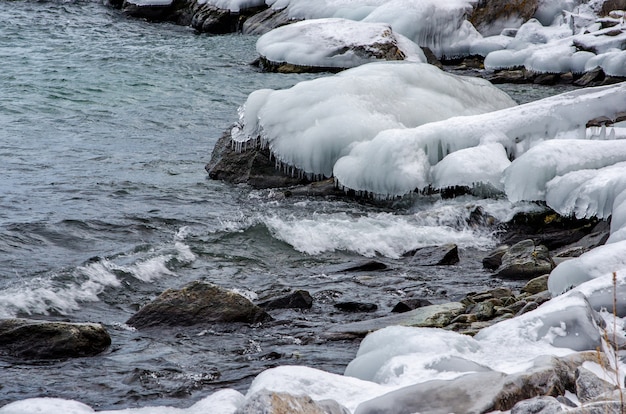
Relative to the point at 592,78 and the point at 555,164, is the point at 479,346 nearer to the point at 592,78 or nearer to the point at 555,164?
the point at 555,164

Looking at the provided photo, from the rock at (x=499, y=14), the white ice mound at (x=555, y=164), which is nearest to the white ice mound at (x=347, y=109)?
the white ice mound at (x=555, y=164)

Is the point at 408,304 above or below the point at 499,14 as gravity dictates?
below

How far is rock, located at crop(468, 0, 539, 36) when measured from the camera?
2141cm

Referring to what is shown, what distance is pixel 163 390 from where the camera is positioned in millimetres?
5117

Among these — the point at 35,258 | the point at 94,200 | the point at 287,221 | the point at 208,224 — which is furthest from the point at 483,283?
the point at 94,200

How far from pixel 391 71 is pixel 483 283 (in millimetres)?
5135

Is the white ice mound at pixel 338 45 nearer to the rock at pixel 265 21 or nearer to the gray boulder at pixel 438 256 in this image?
the rock at pixel 265 21

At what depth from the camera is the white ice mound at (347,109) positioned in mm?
10555

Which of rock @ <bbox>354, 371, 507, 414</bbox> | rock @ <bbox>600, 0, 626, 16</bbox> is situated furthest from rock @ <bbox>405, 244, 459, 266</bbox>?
rock @ <bbox>600, 0, 626, 16</bbox>

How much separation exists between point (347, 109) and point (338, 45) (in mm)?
7025

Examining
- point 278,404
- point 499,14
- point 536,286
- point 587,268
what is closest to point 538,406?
point 278,404

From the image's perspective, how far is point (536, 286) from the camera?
667cm

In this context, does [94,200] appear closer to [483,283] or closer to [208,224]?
[208,224]

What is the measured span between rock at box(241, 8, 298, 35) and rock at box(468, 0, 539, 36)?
187 inches
